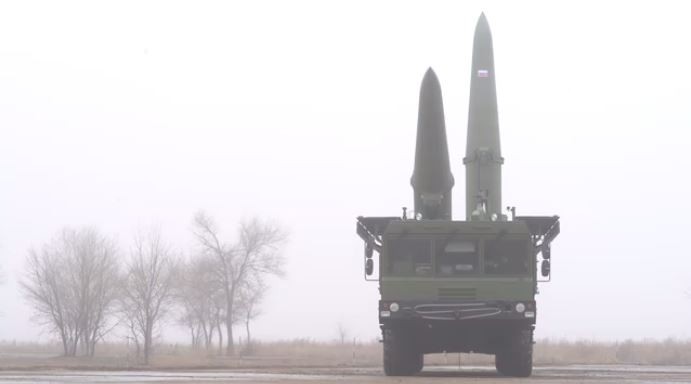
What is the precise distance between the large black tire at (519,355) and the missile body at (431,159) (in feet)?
10.5

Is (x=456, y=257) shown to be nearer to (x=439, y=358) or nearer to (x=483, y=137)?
(x=483, y=137)

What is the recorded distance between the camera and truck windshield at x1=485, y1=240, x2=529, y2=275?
19703 mm

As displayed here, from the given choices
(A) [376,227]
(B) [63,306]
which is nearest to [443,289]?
(A) [376,227]

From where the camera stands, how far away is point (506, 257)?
65.0 feet

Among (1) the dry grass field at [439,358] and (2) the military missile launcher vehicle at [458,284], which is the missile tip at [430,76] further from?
(1) the dry grass field at [439,358]

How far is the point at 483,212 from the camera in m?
22.5

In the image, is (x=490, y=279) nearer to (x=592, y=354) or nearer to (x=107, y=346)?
(x=592, y=354)

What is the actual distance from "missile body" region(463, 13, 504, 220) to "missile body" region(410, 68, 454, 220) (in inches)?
35.9

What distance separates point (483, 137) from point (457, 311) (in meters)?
8.09

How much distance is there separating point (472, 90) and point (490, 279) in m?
9.15

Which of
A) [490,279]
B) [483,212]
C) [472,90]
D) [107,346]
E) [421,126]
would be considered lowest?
[107,346]

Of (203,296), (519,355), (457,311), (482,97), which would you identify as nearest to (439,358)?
(482,97)

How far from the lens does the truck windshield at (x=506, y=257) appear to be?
64.6ft

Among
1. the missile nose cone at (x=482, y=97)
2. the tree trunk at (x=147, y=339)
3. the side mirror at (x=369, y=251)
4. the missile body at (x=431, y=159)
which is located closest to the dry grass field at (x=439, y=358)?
the tree trunk at (x=147, y=339)
